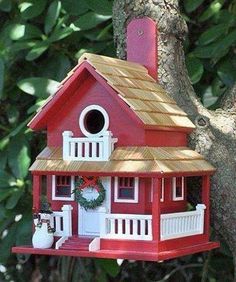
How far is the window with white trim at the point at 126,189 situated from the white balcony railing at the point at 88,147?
110 millimetres

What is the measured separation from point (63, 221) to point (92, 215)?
11cm

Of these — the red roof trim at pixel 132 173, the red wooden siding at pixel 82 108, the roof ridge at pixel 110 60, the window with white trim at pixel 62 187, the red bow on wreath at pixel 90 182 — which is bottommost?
the window with white trim at pixel 62 187

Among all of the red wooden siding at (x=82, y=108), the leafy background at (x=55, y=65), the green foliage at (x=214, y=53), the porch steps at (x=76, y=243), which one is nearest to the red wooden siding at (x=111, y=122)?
the red wooden siding at (x=82, y=108)

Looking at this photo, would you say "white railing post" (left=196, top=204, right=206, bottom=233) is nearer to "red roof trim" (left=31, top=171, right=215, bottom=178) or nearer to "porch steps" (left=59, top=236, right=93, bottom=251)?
"red roof trim" (left=31, top=171, right=215, bottom=178)

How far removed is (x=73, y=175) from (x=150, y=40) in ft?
1.97

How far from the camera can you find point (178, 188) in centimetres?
320

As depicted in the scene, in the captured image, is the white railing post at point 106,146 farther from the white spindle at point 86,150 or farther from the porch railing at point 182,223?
the porch railing at point 182,223

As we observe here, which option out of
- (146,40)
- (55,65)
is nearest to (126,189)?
(146,40)

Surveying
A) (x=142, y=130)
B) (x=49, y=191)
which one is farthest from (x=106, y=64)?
(x=49, y=191)

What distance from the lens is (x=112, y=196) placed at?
3068 millimetres

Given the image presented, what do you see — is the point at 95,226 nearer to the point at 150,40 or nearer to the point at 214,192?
the point at 214,192

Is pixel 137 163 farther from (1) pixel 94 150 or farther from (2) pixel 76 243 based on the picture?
(2) pixel 76 243

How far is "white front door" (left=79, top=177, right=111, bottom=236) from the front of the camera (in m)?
3.07

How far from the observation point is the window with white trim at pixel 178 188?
3.15 metres
